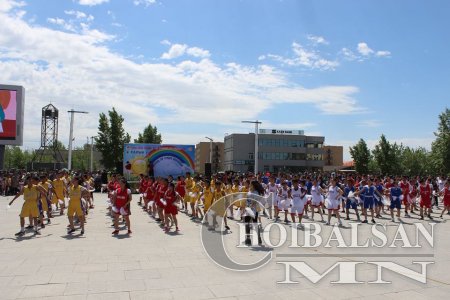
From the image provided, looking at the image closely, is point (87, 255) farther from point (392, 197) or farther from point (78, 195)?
point (392, 197)

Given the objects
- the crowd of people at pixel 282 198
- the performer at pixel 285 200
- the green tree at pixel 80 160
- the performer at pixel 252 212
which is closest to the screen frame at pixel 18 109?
the crowd of people at pixel 282 198

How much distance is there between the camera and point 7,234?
11.9 metres

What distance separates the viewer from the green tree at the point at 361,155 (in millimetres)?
65438

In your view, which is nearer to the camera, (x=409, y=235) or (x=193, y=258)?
(x=193, y=258)

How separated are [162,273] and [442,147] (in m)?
49.6

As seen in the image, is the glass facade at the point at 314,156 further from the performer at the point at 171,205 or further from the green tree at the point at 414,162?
the performer at the point at 171,205

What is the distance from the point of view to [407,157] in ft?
260

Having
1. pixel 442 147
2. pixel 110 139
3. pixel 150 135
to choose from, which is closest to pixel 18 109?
pixel 110 139

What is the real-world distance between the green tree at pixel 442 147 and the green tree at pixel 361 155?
43.3 ft

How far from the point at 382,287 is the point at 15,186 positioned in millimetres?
28797

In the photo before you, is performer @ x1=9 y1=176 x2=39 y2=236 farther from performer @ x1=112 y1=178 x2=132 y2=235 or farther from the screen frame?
the screen frame

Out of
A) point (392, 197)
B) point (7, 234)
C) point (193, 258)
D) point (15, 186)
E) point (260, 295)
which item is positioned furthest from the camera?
point (15, 186)

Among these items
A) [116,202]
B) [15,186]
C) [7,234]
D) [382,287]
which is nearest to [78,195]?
[116,202]

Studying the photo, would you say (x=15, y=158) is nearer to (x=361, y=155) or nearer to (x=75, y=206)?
(x=361, y=155)
